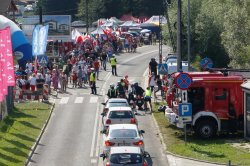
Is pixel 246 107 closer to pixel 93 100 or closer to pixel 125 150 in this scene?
pixel 125 150

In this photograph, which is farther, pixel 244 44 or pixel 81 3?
pixel 81 3

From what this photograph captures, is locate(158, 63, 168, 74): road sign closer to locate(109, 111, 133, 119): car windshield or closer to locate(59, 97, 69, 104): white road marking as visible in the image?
locate(59, 97, 69, 104): white road marking

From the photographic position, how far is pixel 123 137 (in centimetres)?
2834

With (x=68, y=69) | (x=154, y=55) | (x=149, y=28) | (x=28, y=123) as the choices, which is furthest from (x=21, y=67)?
(x=149, y=28)

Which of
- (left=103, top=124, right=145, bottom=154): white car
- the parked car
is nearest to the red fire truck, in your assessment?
(left=103, top=124, right=145, bottom=154): white car

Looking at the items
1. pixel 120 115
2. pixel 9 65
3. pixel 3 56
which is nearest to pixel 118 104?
pixel 120 115

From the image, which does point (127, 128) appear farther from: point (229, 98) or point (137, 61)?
point (137, 61)

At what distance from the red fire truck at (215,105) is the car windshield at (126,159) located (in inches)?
332

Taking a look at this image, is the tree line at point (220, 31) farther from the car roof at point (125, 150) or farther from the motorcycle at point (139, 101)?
the car roof at point (125, 150)

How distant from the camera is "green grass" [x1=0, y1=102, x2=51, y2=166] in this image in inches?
1150

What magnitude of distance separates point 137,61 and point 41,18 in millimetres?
10470

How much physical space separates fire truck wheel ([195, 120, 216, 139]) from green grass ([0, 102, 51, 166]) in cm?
714

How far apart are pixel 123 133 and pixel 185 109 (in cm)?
315

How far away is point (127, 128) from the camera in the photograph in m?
28.9
